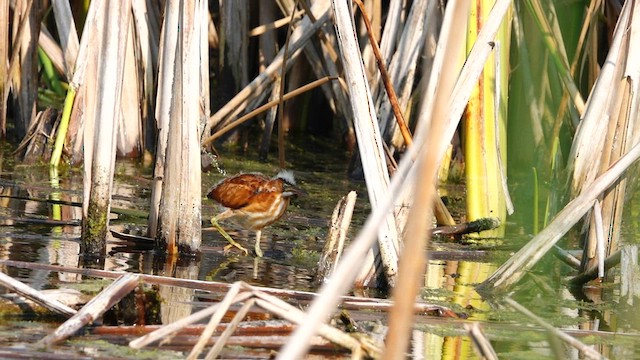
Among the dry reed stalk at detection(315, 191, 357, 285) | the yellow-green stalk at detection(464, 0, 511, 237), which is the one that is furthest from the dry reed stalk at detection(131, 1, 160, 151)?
the dry reed stalk at detection(315, 191, 357, 285)

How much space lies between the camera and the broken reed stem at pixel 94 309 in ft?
12.2

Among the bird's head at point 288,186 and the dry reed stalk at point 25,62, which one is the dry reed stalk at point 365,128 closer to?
the bird's head at point 288,186

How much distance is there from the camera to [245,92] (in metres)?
9.30

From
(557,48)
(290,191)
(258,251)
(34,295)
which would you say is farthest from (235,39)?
(34,295)

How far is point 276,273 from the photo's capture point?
5.75 meters

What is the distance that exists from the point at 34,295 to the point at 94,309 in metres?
0.28

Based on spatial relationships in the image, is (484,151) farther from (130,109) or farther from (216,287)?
(130,109)

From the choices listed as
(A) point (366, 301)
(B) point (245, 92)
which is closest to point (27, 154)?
(B) point (245, 92)

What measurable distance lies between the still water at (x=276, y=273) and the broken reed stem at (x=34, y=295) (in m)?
0.09

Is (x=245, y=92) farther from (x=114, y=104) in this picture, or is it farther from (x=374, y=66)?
(x=114, y=104)

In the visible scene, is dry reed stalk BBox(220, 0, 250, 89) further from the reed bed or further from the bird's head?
the bird's head

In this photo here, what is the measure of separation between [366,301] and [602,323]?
49.3 inches

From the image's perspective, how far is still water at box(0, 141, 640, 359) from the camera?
13.9ft

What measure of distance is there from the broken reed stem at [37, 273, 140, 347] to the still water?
1.8 inches
